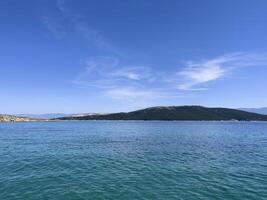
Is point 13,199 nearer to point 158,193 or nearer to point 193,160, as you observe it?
point 158,193

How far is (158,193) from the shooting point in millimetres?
30203

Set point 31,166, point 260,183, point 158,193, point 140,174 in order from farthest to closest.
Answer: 1. point 31,166
2. point 140,174
3. point 260,183
4. point 158,193

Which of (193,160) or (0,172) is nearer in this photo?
(0,172)

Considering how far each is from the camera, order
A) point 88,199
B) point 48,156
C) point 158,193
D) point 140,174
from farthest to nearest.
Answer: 1. point 48,156
2. point 140,174
3. point 158,193
4. point 88,199

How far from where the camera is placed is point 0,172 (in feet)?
132

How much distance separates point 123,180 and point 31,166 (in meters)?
19.4

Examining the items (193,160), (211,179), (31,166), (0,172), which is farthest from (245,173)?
(0,172)

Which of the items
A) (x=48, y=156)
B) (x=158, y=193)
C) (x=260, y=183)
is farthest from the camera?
(x=48, y=156)

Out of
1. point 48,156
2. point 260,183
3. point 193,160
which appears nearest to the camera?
point 260,183

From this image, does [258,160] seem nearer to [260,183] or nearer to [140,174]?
[260,183]

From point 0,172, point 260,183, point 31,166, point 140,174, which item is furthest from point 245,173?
point 0,172

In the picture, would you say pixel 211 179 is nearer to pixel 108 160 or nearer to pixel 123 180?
pixel 123 180

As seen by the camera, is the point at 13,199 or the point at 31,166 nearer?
the point at 13,199

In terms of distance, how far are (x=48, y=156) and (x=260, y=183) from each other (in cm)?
4216
